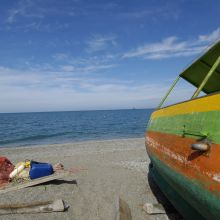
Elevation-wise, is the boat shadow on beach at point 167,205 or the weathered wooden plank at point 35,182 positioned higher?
the weathered wooden plank at point 35,182

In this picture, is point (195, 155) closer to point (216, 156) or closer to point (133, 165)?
point (216, 156)

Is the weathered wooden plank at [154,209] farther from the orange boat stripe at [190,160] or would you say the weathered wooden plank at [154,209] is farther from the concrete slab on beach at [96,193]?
the orange boat stripe at [190,160]

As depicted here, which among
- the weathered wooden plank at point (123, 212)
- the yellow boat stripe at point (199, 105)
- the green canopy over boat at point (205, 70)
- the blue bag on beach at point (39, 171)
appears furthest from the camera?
the blue bag on beach at point (39, 171)

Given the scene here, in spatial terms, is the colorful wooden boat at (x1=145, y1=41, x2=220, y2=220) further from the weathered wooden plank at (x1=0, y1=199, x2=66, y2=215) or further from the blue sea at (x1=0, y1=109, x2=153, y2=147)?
the blue sea at (x1=0, y1=109, x2=153, y2=147)

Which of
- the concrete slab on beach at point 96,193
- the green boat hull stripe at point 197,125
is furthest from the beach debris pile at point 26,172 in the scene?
the green boat hull stripe at point 197,125

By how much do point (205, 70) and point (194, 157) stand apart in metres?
4.17

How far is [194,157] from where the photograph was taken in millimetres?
4332

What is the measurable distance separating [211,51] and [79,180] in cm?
708

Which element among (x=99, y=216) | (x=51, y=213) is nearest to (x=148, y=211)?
(x=99, y=216)

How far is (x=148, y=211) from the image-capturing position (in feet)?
23.2

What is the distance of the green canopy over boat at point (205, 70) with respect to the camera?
21.0ft

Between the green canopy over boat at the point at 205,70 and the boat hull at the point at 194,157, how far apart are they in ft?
5.11

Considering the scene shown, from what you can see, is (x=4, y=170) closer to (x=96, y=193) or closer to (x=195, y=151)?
(x=96, y=193)

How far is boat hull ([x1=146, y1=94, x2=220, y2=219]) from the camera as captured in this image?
3.81m
